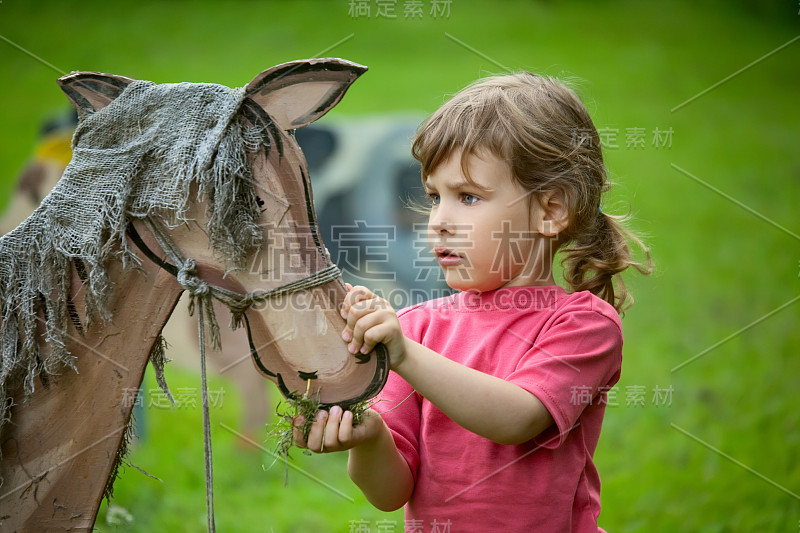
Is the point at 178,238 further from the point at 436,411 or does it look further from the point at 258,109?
the point at 436,411

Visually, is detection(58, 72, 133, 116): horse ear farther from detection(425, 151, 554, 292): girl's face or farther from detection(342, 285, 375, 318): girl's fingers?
detection(425, 151, 554, 292): girl's face

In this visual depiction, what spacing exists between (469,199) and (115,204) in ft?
2.59

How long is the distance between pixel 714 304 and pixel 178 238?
4.87 m

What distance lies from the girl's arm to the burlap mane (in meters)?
0.25

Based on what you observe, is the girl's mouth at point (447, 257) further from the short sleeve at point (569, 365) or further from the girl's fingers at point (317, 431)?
the girl's fingers at point (317, 431)

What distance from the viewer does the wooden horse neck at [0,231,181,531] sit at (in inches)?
56.0

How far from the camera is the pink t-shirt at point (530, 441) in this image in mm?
1626

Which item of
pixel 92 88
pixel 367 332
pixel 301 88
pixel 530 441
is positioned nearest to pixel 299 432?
pixel 367 332

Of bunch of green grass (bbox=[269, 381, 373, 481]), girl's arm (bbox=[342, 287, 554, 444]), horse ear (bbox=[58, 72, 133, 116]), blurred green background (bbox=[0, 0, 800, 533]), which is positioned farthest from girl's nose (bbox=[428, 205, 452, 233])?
blurred green background (bbox=[0, 0, 800, 533])

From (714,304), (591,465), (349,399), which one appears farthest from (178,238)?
(714,304)

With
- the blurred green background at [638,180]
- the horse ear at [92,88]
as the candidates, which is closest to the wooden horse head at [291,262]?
the horse ear at [92,88]

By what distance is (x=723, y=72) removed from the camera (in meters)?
7.55

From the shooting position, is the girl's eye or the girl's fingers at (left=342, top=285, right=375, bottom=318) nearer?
the girl's fingers at (left=342, top=285, right=375, bottom=318)

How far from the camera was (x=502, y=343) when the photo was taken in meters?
1.74
